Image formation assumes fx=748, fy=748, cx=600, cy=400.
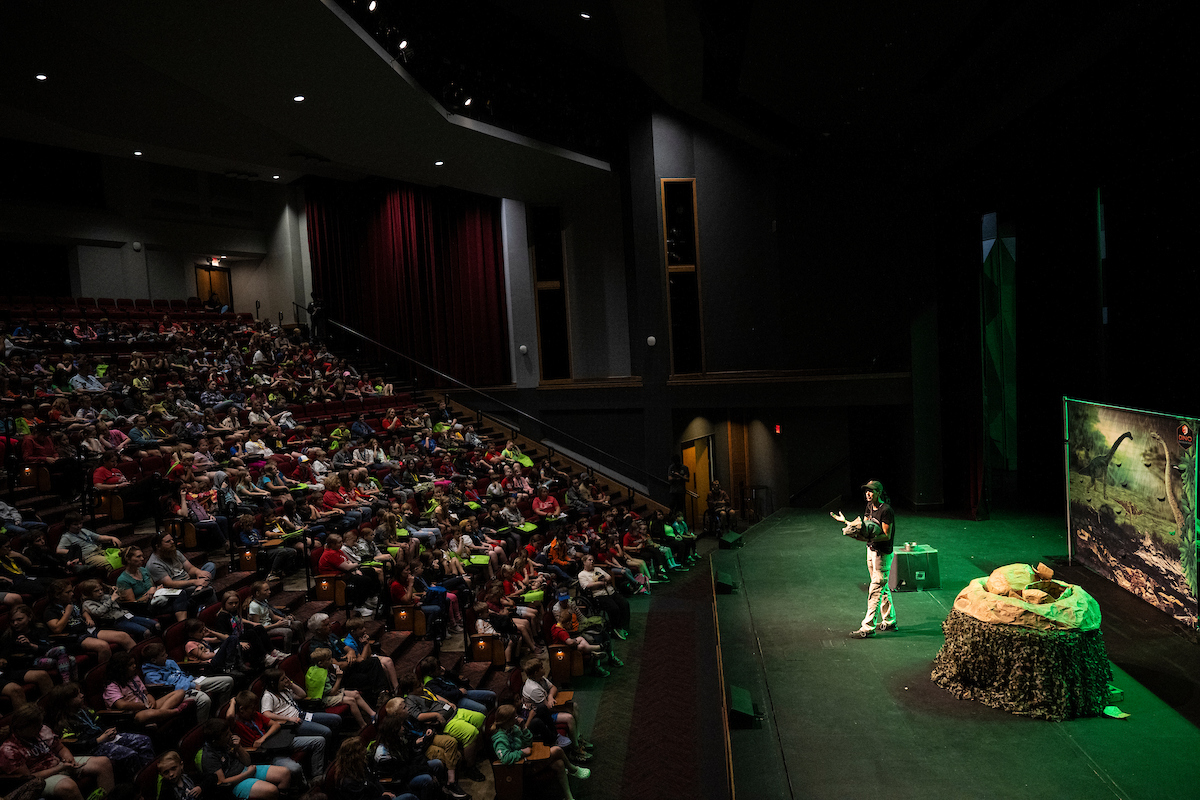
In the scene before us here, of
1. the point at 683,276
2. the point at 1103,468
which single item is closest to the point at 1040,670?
the point at 1103,468

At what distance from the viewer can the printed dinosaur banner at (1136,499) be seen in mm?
6320

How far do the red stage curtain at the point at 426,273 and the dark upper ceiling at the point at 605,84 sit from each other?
166cm

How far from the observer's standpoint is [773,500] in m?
17.1

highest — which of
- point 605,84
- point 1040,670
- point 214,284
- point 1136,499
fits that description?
point 605,84

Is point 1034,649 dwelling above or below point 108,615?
below

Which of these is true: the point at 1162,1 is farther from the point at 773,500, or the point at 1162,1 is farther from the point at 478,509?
the point at 773,500

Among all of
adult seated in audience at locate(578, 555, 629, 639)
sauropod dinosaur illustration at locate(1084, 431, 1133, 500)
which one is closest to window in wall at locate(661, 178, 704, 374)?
adult seated in audience at locate(578, 555, 629, 639)

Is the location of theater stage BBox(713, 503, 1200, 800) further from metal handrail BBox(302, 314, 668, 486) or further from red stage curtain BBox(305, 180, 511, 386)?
red stage curtain BBox(305, 180, 511, 386)

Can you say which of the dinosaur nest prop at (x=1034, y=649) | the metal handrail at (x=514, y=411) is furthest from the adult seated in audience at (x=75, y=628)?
the metal handrail at (x=514, y=411)

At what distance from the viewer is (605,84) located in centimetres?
1592

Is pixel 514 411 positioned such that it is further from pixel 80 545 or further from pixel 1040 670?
pixel 1040 670

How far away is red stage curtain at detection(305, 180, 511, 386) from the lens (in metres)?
17.3

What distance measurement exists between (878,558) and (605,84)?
12.4 metres

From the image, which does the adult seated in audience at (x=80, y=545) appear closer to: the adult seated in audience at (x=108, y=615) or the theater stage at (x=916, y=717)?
the adult seated in audience at (x=108, y=615)
